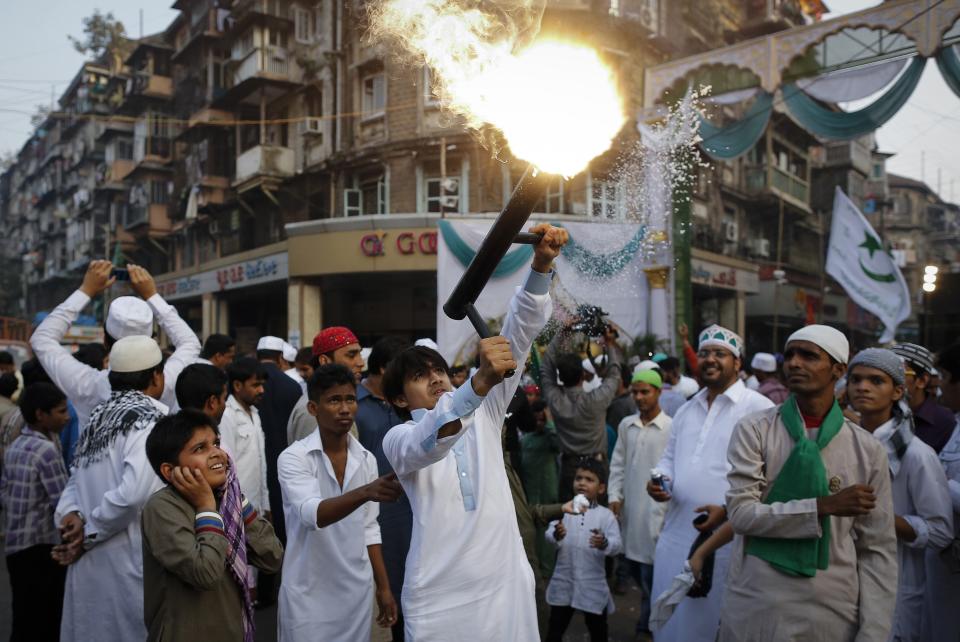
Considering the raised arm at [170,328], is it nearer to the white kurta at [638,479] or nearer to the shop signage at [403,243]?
the white kurta at [638,479]

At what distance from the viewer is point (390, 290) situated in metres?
22.6


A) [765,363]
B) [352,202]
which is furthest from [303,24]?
[765,363]

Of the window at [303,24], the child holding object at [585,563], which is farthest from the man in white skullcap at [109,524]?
the window at [303,24]

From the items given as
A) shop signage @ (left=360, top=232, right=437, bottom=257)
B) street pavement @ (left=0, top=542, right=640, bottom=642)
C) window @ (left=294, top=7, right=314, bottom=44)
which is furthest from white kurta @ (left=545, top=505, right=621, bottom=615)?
window @ (left=294, top=7, right=314, bottom=44)

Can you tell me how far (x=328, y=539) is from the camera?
11.0ft

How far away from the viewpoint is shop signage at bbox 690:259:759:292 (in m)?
22.0

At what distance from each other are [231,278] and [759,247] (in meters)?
19.7

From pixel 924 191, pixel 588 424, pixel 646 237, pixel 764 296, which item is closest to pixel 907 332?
pixel 764 296

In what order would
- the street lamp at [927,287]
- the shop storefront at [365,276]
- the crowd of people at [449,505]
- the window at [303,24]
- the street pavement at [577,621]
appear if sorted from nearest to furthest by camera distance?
the crowd of people at [449,505]
the street pavement at [577,621]
the street lamp at [927,287]
the shop storefront at [365,276]
the window at [303,24]

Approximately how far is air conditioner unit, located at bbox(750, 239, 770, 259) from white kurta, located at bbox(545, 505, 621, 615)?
24.1 metres

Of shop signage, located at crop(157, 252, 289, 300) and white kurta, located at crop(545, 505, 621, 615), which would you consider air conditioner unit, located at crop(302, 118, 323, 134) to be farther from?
white kurta, located at crop(545, 505, 621, 615)

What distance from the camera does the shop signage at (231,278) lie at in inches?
906

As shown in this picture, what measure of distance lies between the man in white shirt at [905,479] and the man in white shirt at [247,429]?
13.6 feet

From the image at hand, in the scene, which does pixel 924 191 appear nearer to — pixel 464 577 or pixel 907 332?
pixel 907 332
